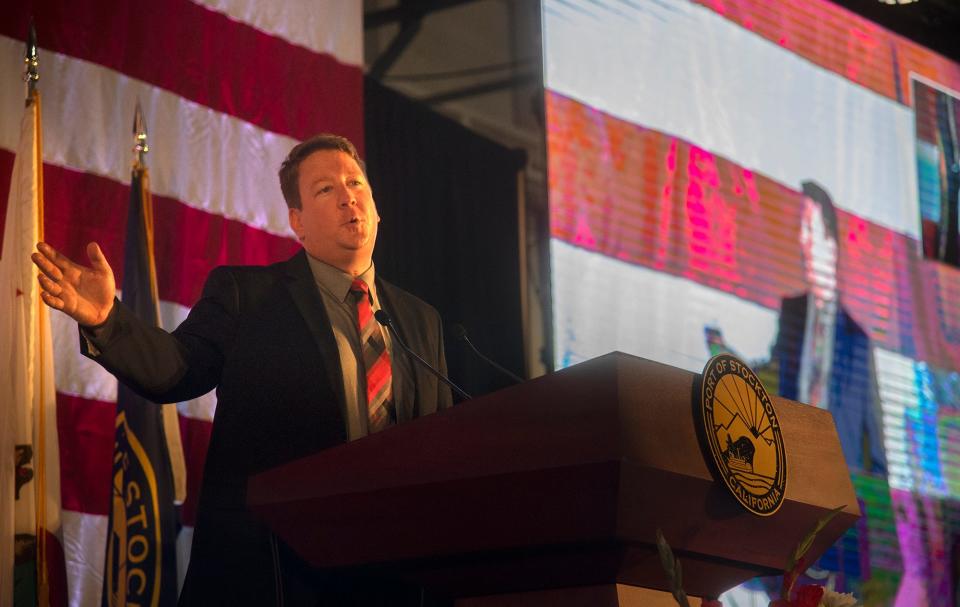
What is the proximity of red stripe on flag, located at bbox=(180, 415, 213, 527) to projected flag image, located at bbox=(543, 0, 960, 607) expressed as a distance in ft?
3.74

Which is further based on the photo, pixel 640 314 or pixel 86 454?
pixel 640 314

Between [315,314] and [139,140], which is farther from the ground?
[139,140]

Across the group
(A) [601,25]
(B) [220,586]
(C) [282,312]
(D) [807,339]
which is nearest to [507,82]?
(A) [601,25]

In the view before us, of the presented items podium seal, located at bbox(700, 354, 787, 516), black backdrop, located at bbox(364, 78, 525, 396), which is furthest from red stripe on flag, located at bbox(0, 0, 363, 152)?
podium seal, located at bbox(700, 354, 787, 516)

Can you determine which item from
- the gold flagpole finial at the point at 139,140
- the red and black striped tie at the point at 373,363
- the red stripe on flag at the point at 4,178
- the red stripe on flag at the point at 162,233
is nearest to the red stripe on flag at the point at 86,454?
the red stripe on flag at the point at 162,233

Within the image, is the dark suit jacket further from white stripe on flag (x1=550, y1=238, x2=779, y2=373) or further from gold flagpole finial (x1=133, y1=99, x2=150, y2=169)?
white stripe on flag (x1=550, y1=238, x2=779, y2=373)

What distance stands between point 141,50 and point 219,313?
3.95 feet

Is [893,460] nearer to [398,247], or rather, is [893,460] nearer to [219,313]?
[398,247]

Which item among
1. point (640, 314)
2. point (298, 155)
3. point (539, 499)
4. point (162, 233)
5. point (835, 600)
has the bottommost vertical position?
point (835, 600)

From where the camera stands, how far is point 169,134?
3.01 meters

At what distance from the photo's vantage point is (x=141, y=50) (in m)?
3.02

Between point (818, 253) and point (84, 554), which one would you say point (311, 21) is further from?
point (818, 253)

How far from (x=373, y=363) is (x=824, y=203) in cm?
295

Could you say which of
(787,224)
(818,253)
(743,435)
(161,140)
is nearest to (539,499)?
(743,435)
